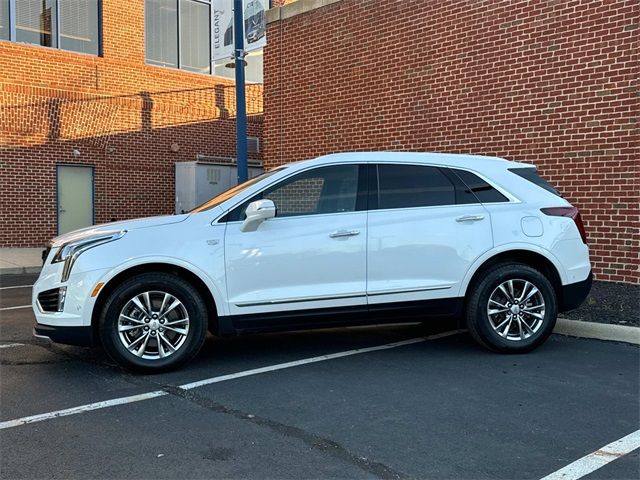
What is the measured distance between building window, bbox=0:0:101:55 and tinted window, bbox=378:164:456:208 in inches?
528

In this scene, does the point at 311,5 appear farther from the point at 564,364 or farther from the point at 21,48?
the point at 564,364

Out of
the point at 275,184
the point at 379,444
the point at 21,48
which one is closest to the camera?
the point at 379,444

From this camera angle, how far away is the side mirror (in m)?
5.05

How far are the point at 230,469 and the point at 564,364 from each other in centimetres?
334

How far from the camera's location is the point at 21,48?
15.3 meters

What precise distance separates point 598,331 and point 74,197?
13.8 metres

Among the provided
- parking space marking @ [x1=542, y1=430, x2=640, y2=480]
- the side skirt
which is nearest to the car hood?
the side skirt

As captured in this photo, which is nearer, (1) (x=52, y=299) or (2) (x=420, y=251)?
(1) (x=52, y=299)

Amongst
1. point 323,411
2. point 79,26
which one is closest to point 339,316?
point 323,411

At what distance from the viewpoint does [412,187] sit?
5.68m

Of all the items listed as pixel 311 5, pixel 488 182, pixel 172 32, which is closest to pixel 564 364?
pixel 488 182

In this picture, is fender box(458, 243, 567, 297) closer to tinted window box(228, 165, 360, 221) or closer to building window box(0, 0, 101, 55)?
tinted window box(228, 165, 360, 221)

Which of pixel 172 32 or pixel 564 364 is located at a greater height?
pixel 172 32

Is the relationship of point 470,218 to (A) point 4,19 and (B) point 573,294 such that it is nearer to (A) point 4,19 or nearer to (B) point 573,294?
(B) point 573,294
